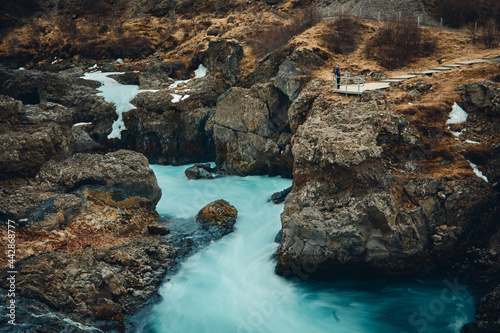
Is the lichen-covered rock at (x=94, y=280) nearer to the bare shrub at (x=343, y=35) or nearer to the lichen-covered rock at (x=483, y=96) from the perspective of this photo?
the lichen-covered rock at (x=483, y=96)

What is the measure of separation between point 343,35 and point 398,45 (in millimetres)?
5955

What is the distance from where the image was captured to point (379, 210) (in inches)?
506

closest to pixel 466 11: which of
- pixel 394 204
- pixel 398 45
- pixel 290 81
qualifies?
pixel 398 45

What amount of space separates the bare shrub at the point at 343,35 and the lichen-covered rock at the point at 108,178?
2066cm

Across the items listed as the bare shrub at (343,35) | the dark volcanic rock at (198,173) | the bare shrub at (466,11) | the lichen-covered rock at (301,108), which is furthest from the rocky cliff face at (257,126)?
the bare shrub at (466,11)

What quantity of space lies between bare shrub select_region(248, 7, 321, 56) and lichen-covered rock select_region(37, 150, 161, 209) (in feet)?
65.7

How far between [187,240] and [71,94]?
22.2m

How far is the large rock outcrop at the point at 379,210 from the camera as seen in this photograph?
42.6ft

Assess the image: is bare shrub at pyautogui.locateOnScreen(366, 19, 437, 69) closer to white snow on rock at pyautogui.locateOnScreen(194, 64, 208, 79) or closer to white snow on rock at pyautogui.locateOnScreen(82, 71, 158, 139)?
white snow on rock at pyautogui.locateOnScreen(194, 64, 208, 79)

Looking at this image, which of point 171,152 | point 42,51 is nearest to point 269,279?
point 171,152

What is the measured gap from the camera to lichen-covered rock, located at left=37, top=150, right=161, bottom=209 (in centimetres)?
1620

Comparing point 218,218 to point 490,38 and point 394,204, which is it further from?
point 490,38

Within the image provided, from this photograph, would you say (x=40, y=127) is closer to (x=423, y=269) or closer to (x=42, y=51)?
(x=423, y=269)

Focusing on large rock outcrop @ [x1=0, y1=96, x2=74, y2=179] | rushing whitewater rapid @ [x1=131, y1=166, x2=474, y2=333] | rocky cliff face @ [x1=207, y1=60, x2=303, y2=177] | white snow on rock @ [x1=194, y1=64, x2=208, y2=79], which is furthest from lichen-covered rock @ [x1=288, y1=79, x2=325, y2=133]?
white snow on rock @ [x1=194, y1=64, x2=208, y2=79]
